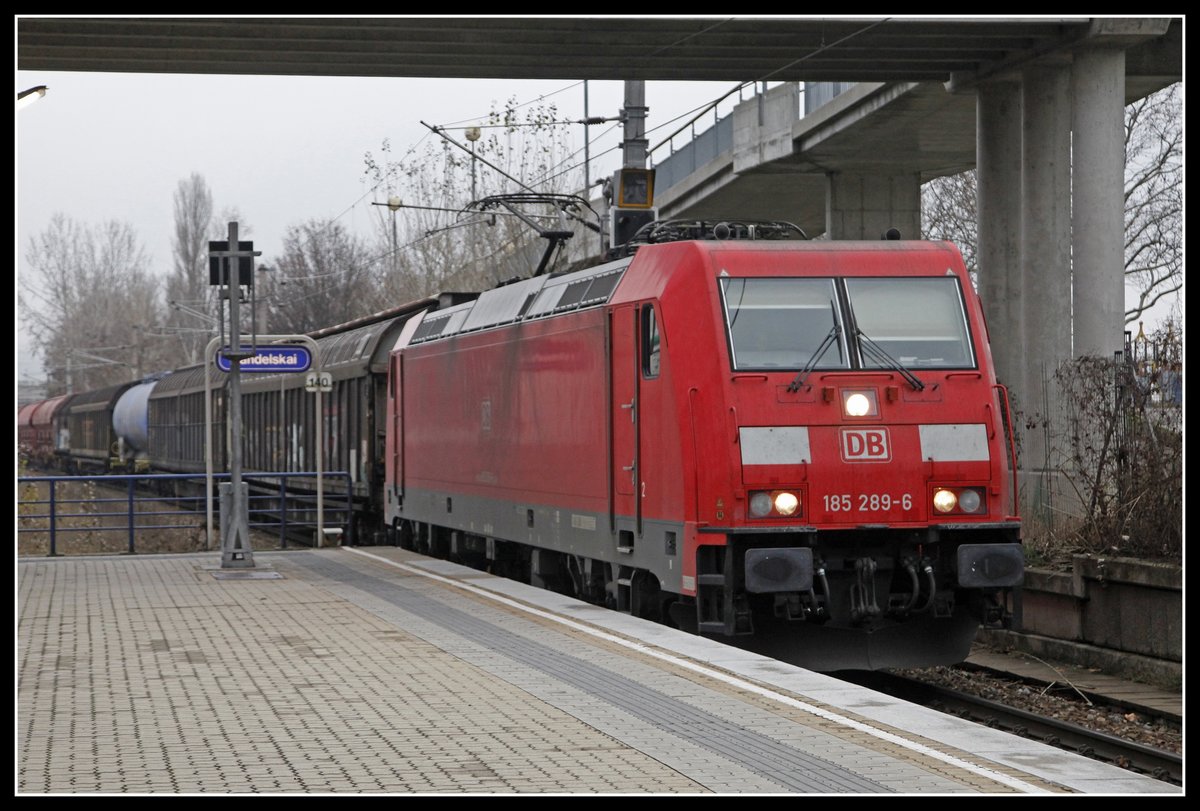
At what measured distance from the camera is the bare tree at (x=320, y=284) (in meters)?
69.1

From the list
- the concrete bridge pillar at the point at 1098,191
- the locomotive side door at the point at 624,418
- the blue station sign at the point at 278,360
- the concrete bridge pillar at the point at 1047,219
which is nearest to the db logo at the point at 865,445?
the locomotive side door at the point at 624,418

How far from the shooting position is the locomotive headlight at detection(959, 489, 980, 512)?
459 inches

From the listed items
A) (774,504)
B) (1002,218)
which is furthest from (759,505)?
(1002,218)

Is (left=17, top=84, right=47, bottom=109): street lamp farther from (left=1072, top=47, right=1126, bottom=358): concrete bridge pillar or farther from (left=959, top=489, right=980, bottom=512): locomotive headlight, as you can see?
(left=1072, top=47, right=1126, bottom=358): concrete bridge pillar

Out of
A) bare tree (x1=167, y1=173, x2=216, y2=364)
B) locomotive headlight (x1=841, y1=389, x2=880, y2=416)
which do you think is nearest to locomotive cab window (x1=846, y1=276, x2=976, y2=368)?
locomotive headlight (x1=841, y1=389, x2=880, y2=416)

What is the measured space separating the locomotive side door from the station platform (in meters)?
0.88

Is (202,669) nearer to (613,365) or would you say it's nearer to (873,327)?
(613,365)

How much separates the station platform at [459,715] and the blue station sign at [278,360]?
242 inches

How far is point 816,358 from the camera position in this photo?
11773mm

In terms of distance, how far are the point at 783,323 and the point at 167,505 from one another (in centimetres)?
2966

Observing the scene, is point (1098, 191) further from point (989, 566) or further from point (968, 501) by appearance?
point (989, 566)

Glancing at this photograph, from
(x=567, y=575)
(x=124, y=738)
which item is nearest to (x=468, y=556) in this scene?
(x=567, y=575)

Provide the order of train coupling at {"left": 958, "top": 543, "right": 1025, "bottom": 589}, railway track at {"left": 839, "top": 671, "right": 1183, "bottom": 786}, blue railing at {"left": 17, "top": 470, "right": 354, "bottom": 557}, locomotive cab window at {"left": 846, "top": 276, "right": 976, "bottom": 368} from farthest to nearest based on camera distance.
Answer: blue railing at {"left": 17, "top": 470, "right": 354, "bottom": 557} → locomotive cab window at {"left": 846, "top": 276, "right": 976, "bottom": 368} → train coupling at {"left": 958, "top": 543, "right": 1025, "bottom": 589} → railway track at {"left": 839, "top": 671, "right": 1183, "bottom": 786}
